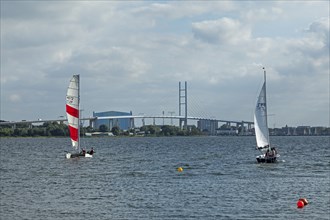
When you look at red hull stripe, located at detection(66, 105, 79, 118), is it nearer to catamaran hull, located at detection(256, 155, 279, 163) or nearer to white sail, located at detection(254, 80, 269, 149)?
white sail, located at detection(254, 80, 269, 149)

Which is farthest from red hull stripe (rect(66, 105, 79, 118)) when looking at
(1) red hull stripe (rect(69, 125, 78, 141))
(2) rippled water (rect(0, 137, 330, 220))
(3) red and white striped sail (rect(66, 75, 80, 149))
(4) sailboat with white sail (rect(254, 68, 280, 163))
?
(4) sailboat with white sail (rect(254, 68, 280, 163))

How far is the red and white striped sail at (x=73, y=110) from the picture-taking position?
6625 cm

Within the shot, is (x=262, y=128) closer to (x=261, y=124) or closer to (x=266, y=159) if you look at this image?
(x=261, y=124)

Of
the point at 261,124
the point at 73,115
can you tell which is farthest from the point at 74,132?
the point at 261,124

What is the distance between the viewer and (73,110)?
219ft

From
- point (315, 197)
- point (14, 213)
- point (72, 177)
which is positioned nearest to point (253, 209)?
point (315, 197)

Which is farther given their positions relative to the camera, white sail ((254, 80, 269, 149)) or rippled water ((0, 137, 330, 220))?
white sail ((254, 80, 269, 149))

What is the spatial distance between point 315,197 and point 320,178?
11.2 meters

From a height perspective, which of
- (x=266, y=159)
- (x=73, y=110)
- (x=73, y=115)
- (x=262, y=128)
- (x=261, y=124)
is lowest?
(x=266, y=159)

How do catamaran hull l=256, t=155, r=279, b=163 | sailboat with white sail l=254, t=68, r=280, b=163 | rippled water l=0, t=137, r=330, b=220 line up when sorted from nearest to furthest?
rippled water l=0, t=137, r=330, b=220 < catamaran hull l=256, t=155, r=279, b=163 < sailboat with white sail l=254, t=68, r=280, b=163

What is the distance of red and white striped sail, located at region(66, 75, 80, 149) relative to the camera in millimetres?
66250

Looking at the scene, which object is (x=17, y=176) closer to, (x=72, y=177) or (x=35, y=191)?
(x=72, y=177)

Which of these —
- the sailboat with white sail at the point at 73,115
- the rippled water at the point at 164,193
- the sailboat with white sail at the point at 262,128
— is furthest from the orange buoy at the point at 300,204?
the sailboat with white sail at the point at 73,115

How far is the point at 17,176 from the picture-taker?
46250mm
